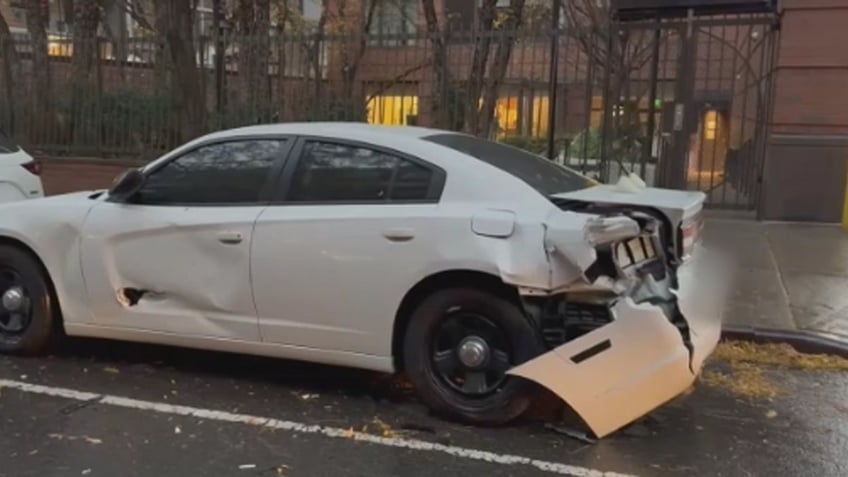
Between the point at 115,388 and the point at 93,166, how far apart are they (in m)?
8.84

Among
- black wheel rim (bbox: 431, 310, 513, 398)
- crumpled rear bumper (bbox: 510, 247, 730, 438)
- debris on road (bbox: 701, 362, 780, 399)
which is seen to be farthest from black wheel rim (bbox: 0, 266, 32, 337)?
debris on road (bbox: 701, 362, 780, 399)

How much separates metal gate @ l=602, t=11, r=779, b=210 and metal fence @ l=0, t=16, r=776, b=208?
0.02 meters

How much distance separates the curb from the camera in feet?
19.7

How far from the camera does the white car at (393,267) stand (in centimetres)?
421

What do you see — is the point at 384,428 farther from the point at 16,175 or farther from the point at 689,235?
the point at 16,175

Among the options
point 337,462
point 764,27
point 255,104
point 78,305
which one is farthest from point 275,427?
point 764,27

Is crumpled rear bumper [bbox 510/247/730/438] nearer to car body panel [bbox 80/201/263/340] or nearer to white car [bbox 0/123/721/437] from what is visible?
white car [bbox 0/123/721/437]

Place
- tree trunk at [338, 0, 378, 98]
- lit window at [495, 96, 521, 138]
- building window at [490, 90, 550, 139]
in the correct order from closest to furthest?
building window at [490, 90, 550, 139] < lit window at [495, 96, 521, 138] < tree trunk at [338, 0, 378, 98]

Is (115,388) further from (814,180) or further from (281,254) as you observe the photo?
(814,180)

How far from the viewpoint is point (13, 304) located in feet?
18.3

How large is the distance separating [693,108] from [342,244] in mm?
8834

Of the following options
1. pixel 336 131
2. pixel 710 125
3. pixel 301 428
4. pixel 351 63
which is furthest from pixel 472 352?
pixel 710 125

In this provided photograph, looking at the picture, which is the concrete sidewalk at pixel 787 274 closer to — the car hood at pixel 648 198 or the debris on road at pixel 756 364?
the debris on road at pixel 756 364

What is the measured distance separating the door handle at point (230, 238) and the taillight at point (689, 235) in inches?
97.1
